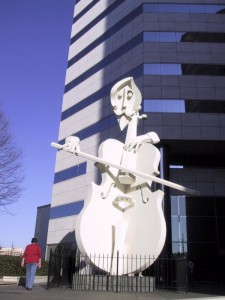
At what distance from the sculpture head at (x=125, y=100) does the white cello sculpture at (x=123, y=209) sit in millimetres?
1150

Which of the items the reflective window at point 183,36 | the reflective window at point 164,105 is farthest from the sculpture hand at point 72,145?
the reflective window at point 183,36

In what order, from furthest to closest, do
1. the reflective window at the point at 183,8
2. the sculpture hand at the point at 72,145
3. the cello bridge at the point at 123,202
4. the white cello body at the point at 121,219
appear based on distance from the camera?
the reflective window at the point at 183,8
the cello bridge at the point at 123,202
the sculpture hand at the point at 72,145
the white cello body at the point at 121,219

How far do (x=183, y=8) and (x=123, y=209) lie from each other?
2741 cm

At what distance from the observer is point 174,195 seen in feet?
94.1

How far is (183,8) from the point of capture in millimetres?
34125

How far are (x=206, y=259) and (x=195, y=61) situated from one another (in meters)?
17.9

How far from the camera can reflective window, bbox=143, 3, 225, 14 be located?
33906 millimetres

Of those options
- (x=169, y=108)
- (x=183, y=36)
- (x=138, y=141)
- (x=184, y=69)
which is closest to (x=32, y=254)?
(x=138, y=141)

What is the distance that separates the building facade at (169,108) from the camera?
27.9 metres

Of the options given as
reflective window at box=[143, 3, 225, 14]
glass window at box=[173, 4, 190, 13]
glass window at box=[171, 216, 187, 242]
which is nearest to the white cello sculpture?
glass window at box=[171, 216, 187, 242]

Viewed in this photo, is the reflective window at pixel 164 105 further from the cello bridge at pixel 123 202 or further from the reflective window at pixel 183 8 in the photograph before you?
the cello bridge at pixel 123 202

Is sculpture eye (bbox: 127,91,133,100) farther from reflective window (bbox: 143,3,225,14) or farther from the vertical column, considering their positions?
reflective window (bbox: 143,3,225,14)

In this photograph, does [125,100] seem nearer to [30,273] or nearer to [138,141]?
[138,141]

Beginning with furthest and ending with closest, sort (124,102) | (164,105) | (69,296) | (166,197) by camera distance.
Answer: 1. (164,105)
2. (166,197)
3. (124,102)
4. (69,296)
